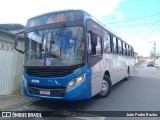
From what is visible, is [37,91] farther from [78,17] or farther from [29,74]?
[78,17]

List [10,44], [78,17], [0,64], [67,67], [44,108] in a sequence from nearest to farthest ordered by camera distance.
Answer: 1. [67,67]
2. [78,17]
3. [44,108]
4. [0,64]
5. [10,44]

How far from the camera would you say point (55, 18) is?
22.6ft

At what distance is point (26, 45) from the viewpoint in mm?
7293

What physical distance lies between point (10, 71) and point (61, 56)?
379 cm

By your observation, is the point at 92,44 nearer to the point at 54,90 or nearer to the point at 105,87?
the point at 54,90

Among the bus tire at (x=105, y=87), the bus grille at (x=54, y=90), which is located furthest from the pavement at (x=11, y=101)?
the bus tire at (x=105, y=87)

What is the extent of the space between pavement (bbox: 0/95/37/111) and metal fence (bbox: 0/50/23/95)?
0.44 m

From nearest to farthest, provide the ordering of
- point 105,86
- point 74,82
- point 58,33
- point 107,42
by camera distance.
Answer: point 74,82
point 58,33
point 105,86
point 107,42

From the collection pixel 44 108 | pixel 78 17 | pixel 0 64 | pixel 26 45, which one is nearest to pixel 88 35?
pixel 78 17

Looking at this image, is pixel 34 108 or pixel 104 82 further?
pixel 104 82

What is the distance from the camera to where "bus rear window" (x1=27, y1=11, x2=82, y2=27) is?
6671 millimetres

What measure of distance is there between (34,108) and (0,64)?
2.70m

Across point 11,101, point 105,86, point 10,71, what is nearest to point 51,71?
point 11,101

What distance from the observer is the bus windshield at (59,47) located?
629 cm
